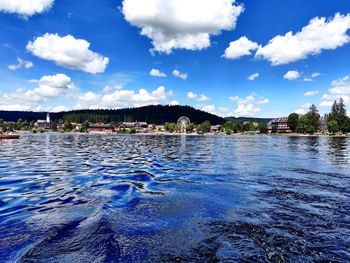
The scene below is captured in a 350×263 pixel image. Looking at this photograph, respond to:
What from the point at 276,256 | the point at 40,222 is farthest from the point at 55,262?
the point at 276,256

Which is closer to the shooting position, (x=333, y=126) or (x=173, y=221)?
(x=173, y=221)

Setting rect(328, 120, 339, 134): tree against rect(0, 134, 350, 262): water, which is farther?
rect(328, 120, 339, 134): tree

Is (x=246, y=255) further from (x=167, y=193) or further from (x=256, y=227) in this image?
(x=167, y=193)

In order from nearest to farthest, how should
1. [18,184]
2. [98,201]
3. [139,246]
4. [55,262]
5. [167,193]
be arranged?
[55,262]
[139,246]
[98,201]
[167,193]
[18,184]

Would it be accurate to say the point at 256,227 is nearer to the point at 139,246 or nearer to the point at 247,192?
the point at 139,246

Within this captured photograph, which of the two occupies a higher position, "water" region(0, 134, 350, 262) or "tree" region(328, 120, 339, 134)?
"tree" region(328, 120, 339, 134)

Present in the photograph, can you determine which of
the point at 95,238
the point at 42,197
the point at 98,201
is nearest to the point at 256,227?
the point at 95,238

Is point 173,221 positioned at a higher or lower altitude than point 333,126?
lower

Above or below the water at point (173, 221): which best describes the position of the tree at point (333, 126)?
above

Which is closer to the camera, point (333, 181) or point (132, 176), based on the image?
point (333, 181)

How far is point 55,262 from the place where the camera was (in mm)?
Answer: 6438

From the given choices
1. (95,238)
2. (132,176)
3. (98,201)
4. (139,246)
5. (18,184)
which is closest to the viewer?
(139,246)

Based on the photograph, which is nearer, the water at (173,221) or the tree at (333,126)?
the water at (173,221)

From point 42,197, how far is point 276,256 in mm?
10653
